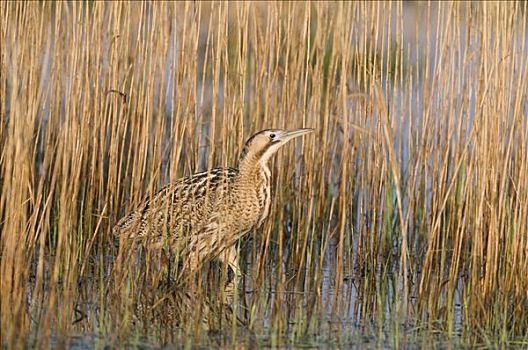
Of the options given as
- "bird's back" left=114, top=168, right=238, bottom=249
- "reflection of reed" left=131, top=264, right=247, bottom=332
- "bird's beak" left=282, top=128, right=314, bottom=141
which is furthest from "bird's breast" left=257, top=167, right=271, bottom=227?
"reflection of reed" left=131, top=264, right=247, bottom=332

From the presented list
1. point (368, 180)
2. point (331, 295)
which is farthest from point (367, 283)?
point (368, 180)

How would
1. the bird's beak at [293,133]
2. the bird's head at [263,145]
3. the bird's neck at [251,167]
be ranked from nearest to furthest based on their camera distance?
the bird's beak at [293,133], the bird's head at [263,145], the bird's neck at [251,167]

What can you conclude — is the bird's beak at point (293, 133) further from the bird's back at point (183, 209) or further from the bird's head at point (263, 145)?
the bird's back at point (183, 209)

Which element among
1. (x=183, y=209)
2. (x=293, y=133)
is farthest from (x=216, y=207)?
(x=293, y=133)

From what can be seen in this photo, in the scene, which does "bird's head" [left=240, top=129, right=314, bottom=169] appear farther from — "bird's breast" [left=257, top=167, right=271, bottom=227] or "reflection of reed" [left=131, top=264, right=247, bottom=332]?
"reflection of reed" [left=131, top=264, right=247, bottom=332]

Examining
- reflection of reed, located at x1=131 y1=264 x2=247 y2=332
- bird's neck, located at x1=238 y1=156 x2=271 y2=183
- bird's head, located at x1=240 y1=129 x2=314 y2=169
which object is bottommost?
reflection of reed, located at x1=131 y1=264 x2=247 y2=332

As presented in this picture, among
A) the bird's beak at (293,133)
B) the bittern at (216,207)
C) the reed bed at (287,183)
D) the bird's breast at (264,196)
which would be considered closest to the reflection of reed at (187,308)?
the reed bed at (287,183)

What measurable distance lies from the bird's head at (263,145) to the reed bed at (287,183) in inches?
6.6

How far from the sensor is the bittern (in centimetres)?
677

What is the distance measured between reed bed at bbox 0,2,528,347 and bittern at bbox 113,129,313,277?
16 centimetres

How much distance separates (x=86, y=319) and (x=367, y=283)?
192 centimetres

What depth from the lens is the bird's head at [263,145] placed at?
22.8 feet

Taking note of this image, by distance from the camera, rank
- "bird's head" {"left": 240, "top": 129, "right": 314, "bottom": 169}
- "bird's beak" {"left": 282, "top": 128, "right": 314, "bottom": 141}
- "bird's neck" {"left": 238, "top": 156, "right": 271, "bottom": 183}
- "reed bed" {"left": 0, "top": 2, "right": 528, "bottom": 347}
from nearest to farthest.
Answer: "reed bed" {"left": 0, "top": 2, "right": 528, "bottom": 347} → "bird's beak" {"left": 282, "top": 128, "right": 314, "bottom": 141} → "bird's head" {"left": 240, "top": 129, "right": 314, "bottom": 169} → "bird's neck" {"left": 238, "top": 156, "right": 271, "bottom": 183}

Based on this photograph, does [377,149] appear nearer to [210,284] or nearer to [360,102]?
[360,102]
